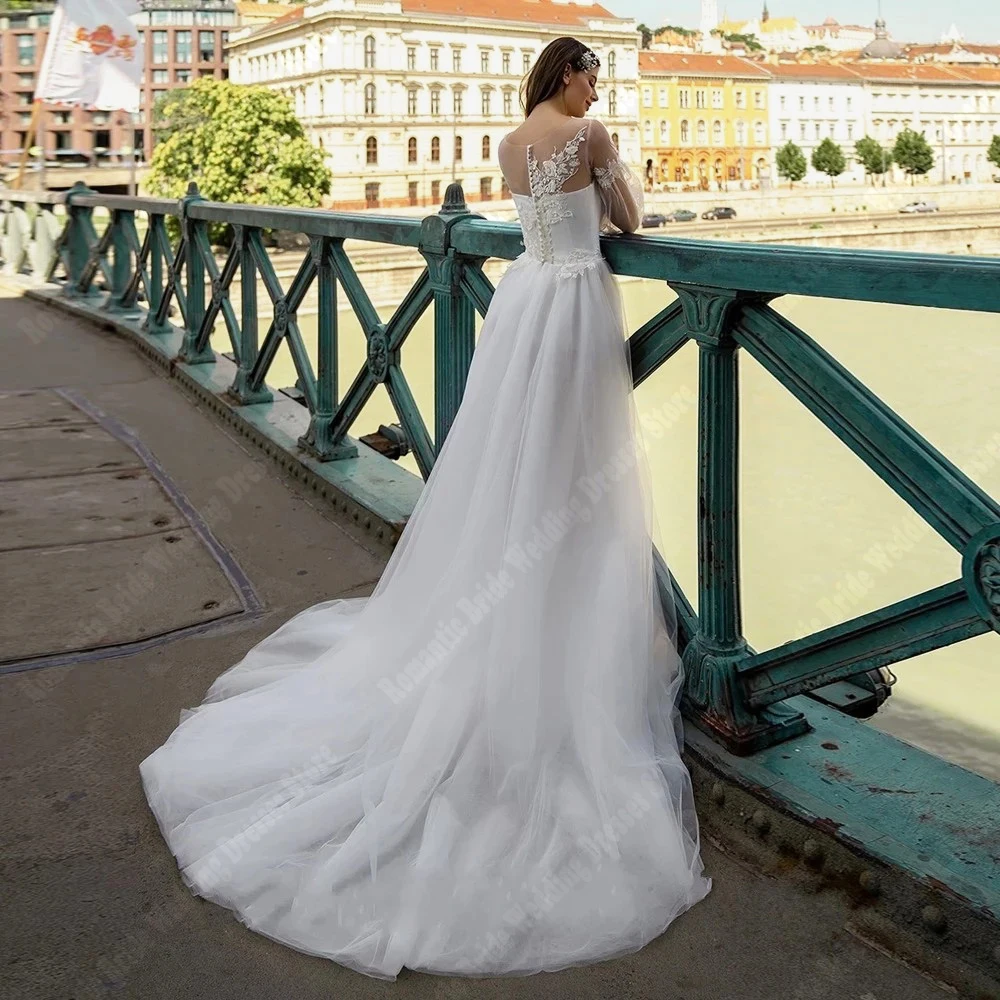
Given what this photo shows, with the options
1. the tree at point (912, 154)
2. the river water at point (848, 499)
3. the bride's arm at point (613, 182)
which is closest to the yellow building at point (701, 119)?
the tree at point (912, 154)

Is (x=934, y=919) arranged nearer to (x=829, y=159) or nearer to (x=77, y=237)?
(x=77, y=237)

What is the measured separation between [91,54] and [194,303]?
6593mm

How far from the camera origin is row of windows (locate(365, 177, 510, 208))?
64062 millimetres

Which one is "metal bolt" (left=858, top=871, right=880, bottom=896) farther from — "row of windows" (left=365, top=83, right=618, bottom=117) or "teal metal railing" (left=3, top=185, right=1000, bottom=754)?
"row of windows" (left=365, top=83, right=618, bottom=117)

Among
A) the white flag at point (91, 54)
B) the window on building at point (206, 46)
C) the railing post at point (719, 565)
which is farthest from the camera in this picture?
the window on building at point (206, 46)

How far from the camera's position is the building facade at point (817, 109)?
78125 millimetres

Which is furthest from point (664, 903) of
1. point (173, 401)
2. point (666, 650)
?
point (173, 401)

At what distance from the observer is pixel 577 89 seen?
84.4 inches

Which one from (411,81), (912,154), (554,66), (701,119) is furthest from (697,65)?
(554,66)

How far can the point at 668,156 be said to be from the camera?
73250mm

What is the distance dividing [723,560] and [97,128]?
76.7 metres

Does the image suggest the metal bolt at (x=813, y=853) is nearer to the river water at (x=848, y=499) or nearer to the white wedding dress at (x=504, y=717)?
the white wedding dress at (x=504, y=717)

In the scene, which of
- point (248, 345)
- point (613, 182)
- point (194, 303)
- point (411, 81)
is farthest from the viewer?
point (411, 81)

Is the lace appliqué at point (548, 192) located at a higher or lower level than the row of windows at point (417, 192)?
lower
